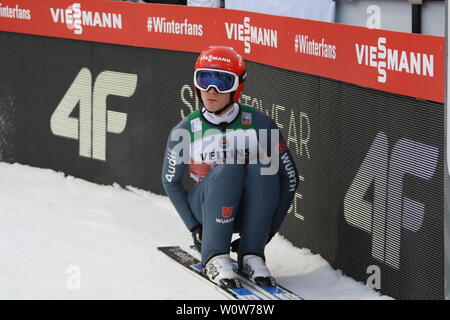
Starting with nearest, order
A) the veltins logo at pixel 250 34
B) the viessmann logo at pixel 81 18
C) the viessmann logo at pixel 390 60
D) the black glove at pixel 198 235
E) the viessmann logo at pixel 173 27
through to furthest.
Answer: the viessmann logo at pixel 390 60 → the black glove at pixel 198 235 → the veltins logo at pixel 250 34 → the viessmann logo at pixel 173 27 → the viessmann logo at pixel 81 18

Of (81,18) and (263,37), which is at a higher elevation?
(81,18)

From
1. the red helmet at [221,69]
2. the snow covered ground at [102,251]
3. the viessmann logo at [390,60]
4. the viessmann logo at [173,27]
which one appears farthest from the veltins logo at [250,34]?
the snow covered ground at [102,251]

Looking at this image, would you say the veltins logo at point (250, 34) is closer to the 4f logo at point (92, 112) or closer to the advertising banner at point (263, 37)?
the advertising banner at point (263, 37)

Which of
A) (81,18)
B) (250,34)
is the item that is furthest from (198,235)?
(81,18)

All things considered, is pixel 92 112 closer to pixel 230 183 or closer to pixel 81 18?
pixel 81 18

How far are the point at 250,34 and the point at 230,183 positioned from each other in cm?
187

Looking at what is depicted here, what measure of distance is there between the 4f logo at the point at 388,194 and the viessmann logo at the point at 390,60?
14.4 inches

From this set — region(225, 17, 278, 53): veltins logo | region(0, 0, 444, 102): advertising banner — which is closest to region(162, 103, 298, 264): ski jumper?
region(0, 0, 444, 102): advertising banner

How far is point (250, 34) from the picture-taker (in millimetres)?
7305

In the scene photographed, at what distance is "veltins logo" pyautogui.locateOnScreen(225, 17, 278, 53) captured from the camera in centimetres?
701

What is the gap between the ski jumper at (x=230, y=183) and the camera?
19.0 feet

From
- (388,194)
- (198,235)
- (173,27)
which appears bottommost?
(198,235)
